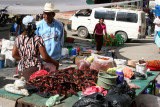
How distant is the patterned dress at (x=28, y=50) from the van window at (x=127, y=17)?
44.2 ft

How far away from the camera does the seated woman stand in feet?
12.5

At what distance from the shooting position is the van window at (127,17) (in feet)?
54.0

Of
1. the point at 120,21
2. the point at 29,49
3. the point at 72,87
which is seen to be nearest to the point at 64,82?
the point at 72,87

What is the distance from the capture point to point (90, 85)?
11.4 feet

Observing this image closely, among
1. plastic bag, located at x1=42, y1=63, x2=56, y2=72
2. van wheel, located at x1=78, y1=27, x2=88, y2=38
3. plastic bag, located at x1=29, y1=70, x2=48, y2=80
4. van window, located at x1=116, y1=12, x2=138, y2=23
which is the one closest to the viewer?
plastic bag, located at x1=29, y1=70, x2=48, y2=80

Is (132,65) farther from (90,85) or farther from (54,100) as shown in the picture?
(54,100)

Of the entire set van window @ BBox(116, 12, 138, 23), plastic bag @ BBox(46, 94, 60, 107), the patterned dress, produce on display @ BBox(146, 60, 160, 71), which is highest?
van window @ BBox(116, 12, 138, 23)

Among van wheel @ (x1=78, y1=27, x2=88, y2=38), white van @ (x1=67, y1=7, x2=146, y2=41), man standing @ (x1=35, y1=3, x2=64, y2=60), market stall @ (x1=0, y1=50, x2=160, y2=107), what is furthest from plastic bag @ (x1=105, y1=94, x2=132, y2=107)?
van wheel @ (x1=78, y1=27, x2=88, y2=38)

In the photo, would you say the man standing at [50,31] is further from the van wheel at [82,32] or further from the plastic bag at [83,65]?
the van wheel at [82,32]

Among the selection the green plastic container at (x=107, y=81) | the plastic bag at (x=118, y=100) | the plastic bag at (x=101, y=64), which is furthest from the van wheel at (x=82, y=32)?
the plastic bag at (x=118, y=100)

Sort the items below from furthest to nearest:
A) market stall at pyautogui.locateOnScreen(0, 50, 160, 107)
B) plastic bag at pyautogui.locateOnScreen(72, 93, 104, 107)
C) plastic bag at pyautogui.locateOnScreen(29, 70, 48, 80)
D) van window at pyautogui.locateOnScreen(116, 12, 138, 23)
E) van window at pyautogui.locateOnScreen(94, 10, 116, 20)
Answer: van window at pyautogui.locateOnScreen(94, 10, 116, 20)
van window at pyautogui.locateOnScreen(116, 12, 138, 23)
plastic bag at pyautogui.locateOnScreen(29, 70, 48, 80)
market stall at pyautogui.locateOnScreen(0, 50, 160, 107)
plastic bag at pyautogui.locateOnScreen(72, 93, 104, 107)

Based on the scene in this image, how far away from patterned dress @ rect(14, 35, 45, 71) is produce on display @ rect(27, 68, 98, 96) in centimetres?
50

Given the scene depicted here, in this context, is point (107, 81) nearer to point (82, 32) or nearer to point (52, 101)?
point (52, 101)

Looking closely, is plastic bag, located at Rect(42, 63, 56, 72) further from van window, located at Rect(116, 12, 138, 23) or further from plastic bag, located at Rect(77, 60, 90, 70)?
van window, located at Rect(116, 12, 138, 23)
